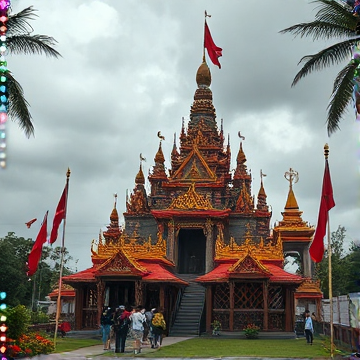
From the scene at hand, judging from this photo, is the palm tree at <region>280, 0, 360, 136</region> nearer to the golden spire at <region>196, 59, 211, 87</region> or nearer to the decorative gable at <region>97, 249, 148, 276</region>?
the decorative gable at <region>97, 249, 148, 276</region>

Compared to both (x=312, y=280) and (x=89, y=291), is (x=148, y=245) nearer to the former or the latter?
(x=89, y=291)

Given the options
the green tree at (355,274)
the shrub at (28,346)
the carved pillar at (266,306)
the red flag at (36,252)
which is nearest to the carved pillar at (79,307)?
the red flag at (36,252)

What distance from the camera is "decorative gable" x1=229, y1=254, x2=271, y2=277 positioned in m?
26.4

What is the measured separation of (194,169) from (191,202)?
4.14 metres

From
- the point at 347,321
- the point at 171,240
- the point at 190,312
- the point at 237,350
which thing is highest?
the point at 171,240

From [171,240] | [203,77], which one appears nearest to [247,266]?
[171,240]

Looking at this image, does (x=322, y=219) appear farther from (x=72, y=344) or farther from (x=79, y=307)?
(x=79, y=307)

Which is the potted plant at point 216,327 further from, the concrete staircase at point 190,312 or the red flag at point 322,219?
the red flag at point 322,219

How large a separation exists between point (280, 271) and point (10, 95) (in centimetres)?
1594

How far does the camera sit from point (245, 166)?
41.1 m

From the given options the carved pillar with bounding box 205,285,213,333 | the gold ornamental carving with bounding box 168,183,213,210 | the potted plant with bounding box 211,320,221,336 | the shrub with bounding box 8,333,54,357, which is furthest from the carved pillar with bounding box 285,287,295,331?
the shrub with bounding box 8,333,54,357

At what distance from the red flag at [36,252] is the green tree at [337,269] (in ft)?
93.9

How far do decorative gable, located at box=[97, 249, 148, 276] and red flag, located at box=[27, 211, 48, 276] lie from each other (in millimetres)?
5975

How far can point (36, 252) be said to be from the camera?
20.5 meters
